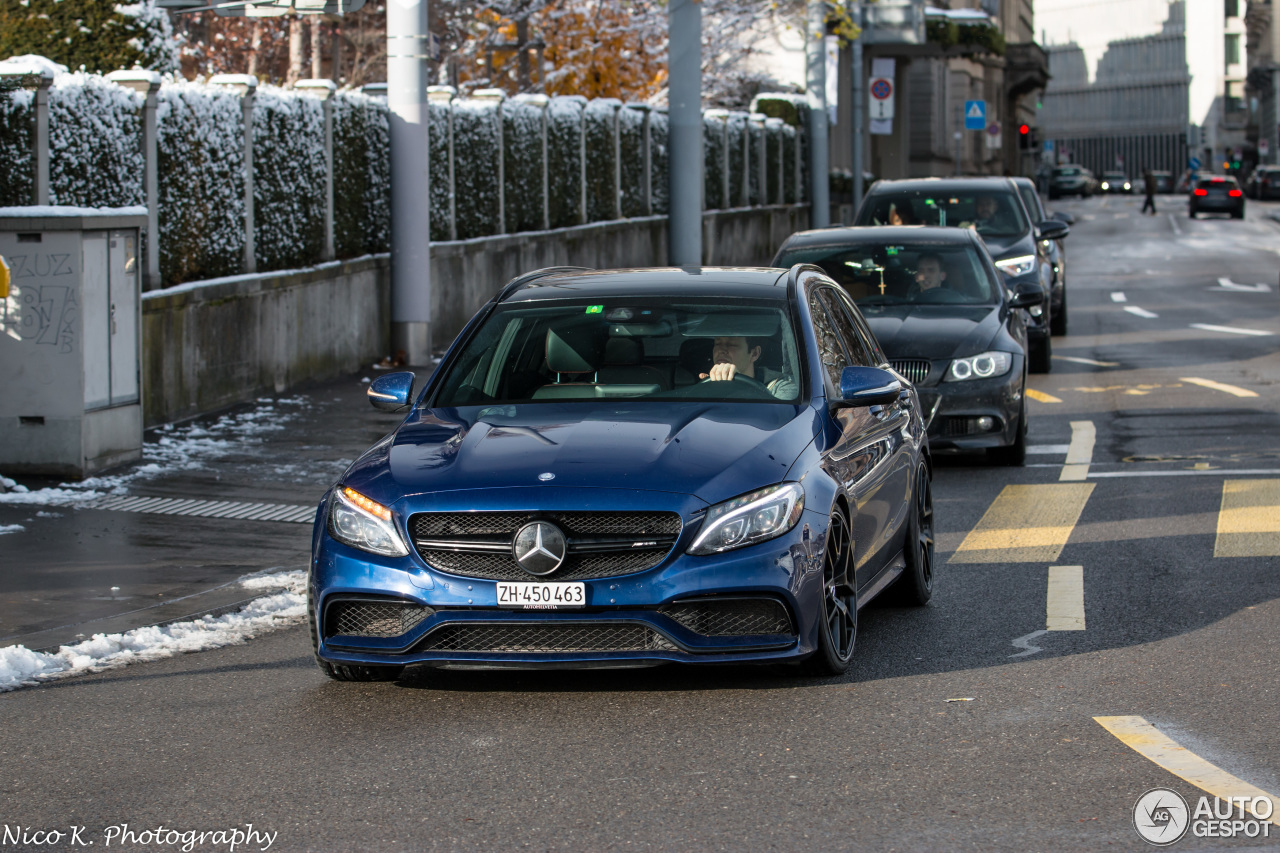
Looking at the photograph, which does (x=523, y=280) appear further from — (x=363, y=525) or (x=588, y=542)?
(x=588, y=542)

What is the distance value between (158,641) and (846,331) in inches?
122

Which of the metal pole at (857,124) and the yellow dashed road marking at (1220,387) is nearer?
the yellow dashed road marking at (1220,387)

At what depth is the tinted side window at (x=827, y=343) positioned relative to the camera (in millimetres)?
7281

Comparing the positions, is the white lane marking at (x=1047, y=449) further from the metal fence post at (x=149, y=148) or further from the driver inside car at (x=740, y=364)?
the metal fence post at (x=149, y=148)

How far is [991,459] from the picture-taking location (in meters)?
12.6

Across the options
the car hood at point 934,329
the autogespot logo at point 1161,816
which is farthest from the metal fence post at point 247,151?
the autogespot logo at point 1161,816

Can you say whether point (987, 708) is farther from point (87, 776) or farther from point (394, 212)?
point (394, 212)

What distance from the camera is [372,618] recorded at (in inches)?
245

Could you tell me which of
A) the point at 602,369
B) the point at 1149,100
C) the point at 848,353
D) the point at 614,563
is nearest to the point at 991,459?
the point at 848,353

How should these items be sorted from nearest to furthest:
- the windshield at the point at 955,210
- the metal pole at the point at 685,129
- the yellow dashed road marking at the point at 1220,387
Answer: the yellow dashed road marking at the point at 1220,387, the windshield at the point at 955,210, the metal pole at the point at 685,129

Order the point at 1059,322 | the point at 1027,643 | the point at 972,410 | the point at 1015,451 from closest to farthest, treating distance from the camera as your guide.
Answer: the point at 1027,643, the point at 972,410, the point at 1015,451, the point at 1059,322

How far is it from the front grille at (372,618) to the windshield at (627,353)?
121 cm

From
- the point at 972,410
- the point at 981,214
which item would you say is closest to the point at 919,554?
the point at 972,410

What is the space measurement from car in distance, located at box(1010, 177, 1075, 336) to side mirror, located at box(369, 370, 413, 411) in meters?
13.8
